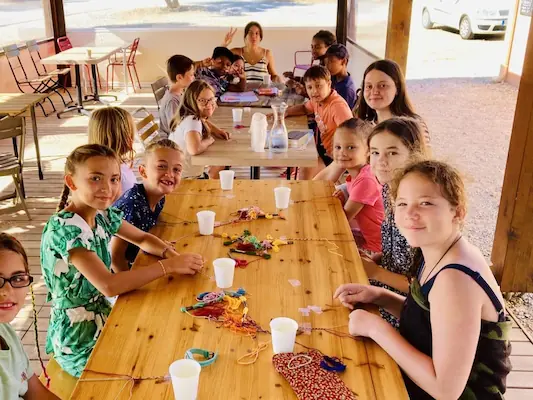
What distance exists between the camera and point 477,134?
710cm

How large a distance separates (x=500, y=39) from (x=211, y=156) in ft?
39.8

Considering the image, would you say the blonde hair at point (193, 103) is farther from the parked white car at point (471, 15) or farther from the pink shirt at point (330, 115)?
the parked white car at point (471, 15)

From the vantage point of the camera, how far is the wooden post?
298 cm

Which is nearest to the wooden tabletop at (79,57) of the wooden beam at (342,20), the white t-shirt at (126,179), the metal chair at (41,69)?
the metal chair at (41,69)

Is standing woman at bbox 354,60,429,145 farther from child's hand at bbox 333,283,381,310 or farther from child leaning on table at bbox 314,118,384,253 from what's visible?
child's hand at bbox 333,283,381,310

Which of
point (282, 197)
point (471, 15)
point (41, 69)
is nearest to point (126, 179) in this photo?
point (282, 197)

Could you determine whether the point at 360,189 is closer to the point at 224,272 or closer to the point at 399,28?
the point at 224,272

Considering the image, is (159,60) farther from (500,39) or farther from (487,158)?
(500,39)

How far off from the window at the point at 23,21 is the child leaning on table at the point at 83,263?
7397mm

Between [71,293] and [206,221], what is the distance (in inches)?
22.0

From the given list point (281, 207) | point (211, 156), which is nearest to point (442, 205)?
point (281, 207)

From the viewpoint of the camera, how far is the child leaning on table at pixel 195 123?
3.36 meters

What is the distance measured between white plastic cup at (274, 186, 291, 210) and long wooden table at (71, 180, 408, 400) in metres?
0.06

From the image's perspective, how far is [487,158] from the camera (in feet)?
20.2
